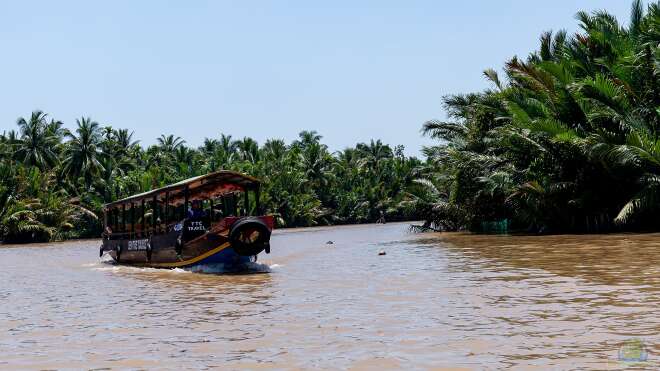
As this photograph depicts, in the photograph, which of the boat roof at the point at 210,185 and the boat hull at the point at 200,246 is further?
the boat roof at the point at 210,185

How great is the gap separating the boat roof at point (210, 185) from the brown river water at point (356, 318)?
3012 mm

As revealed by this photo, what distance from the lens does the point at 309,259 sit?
968 inches

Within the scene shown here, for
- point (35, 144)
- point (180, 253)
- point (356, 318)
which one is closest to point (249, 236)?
point (180, 253)

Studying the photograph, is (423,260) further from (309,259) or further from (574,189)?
(574,189)

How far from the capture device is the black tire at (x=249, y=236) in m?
19.7

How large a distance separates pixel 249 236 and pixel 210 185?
10.9 feet

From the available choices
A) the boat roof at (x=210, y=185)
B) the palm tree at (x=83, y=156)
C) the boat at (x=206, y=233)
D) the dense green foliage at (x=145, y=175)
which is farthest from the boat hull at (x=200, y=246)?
the palm tree at (x=83, y=156)

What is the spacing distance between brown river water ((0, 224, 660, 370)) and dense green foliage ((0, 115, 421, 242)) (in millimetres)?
26561

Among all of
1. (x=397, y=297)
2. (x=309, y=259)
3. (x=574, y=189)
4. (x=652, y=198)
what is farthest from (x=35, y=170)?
(x=397, y=297)

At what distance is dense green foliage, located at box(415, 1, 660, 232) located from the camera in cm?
2594

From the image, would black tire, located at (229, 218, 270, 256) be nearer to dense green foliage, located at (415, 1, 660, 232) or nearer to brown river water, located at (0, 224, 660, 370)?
brown river water, located at (0, 224, 660, 370)

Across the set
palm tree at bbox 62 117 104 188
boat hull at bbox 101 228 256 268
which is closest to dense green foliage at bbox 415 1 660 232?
boat hull at bbox 101 228 256 268

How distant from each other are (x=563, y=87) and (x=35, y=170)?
41.1 metres

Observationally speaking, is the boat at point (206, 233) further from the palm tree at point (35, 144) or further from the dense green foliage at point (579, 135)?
the palm tree at point (35, 144)
